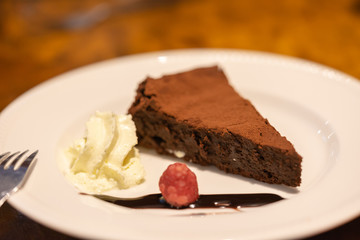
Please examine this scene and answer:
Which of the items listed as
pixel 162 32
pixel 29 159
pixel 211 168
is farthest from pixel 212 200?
pixel 162 32

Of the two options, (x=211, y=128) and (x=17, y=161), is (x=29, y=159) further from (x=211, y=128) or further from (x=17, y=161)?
(x=211, y=128)

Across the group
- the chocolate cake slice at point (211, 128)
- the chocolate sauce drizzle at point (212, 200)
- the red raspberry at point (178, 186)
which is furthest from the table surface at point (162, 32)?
the red raspberry at point (178, 186)

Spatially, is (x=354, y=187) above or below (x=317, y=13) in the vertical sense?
below

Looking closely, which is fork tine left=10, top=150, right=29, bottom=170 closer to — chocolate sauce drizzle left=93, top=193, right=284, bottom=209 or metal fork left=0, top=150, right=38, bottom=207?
metal fork left=0, top=150, right=38, bottom=207

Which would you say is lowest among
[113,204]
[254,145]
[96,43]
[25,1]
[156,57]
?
[113,204]

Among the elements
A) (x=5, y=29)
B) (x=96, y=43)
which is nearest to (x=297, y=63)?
(x=96, y=43)

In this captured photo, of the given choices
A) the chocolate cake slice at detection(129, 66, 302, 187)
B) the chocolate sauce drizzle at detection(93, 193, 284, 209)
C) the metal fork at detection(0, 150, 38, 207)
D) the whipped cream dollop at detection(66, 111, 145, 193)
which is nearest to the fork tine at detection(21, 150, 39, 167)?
the metal fork at detection(0, 150, 38, 207)

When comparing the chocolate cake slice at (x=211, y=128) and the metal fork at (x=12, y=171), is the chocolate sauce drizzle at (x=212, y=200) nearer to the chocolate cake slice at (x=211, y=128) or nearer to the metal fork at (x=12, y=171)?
the chocolate cake slice at (x=211, y=128)

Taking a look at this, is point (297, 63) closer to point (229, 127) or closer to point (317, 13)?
point (229, 127)
